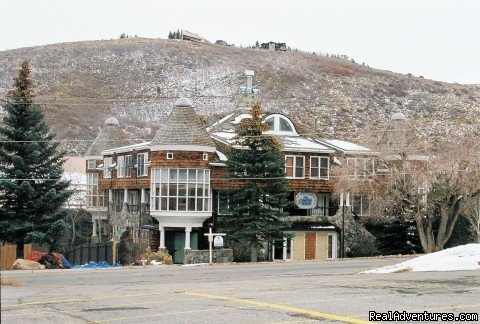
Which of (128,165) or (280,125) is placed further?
(280,125)

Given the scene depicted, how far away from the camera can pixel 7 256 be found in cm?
4306

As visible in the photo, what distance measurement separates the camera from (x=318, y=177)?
58625 millimetres

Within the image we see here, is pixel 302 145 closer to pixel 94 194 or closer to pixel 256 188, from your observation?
pixel 256 188

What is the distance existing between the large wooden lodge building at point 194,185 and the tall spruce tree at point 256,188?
65.0 inches

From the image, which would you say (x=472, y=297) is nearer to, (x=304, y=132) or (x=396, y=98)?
(x=304, y=132)

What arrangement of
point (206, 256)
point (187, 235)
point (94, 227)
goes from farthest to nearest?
point (94, 227), point (187, 235), point (206, 256)

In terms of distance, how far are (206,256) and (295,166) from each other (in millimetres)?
11180

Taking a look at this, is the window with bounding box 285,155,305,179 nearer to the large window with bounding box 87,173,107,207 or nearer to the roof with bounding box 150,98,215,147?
the roof with bounding box 150,98,215,147

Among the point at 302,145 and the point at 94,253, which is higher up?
the point at 302,145

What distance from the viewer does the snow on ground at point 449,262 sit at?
2778cm

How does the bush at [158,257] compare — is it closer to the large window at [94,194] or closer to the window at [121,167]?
the window at [121,167]

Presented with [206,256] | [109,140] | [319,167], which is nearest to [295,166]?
[319,167]

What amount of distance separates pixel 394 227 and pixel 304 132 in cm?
1258

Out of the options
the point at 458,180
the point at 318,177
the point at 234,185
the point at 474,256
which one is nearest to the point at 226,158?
the point at 234,185
